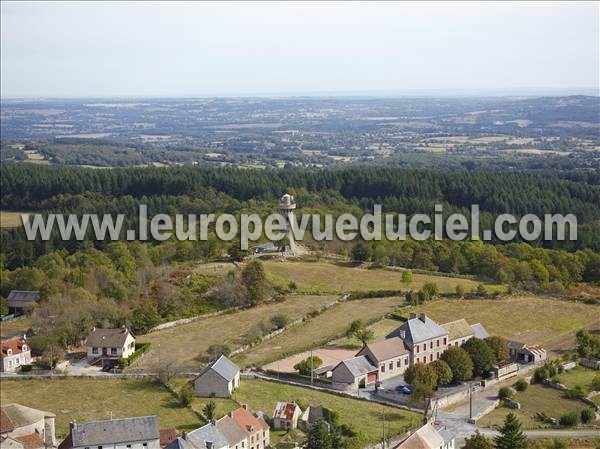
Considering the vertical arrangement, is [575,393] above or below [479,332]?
below

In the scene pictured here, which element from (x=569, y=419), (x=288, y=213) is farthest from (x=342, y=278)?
(x=569, y=419)

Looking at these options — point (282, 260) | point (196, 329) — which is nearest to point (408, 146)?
point (282, 260)

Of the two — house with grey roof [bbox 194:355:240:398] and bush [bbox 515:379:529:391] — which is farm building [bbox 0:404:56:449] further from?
bush [bbox 515:379:529:391]

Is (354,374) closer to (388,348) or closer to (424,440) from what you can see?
(388,348)

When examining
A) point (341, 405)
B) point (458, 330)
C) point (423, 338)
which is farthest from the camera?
point (458, 330)

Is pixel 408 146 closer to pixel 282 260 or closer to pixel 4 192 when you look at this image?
pixel 4 192

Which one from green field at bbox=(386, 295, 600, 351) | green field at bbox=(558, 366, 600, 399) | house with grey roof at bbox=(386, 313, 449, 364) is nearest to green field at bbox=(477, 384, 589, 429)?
green field at bbox=(558, 366, 600, 399)

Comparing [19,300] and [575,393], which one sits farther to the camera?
[19,300]

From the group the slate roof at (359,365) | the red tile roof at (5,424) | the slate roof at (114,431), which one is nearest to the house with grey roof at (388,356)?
the slate roof at (359,365)
